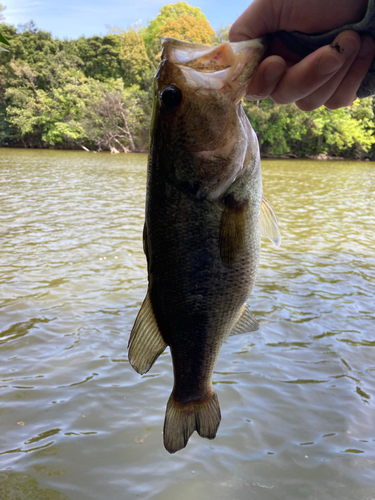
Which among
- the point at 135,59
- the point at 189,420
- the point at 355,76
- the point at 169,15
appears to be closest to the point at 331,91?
the point at 355,76

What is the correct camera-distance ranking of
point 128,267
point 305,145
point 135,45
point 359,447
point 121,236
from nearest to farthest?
point 359,447
point 128,267
point 121,236
point 305,145
point 135,45

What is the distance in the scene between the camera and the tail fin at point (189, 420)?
79.0 inches

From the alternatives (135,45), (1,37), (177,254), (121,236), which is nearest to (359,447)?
(177,254)

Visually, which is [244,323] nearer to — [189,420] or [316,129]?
[189,420]

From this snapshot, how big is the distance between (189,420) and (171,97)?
1.59 metres

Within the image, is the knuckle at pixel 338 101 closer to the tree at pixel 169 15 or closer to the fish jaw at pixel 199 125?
the fish jaw at pixel 199 125

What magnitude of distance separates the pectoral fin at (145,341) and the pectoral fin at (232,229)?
44 centimetres

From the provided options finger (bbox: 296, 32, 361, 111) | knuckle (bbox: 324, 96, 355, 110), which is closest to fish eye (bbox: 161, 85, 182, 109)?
finger (bbox: 296, 32, 361, 111)

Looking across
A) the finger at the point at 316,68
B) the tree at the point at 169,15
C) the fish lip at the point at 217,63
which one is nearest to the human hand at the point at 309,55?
the finger at the point at 316,68

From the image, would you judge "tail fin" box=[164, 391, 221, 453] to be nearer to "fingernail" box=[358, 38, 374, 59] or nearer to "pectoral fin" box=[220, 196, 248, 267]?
"pectoral fin" box=[220, 196, 248, 267]

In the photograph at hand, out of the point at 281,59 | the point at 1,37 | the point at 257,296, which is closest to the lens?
the point at 1,37

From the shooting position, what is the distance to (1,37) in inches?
68.1

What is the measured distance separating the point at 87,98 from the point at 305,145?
26.6 meters

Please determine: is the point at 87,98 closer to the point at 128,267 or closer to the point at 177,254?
the point at 128,267
